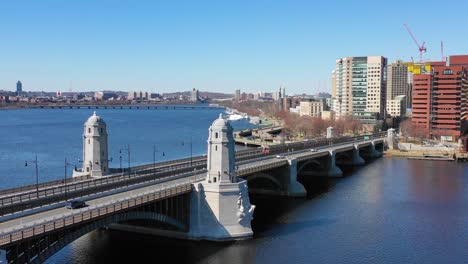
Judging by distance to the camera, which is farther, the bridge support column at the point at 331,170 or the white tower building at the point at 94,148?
the bridge support column at the point at 331,170

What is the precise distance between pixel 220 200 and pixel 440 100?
119 metres

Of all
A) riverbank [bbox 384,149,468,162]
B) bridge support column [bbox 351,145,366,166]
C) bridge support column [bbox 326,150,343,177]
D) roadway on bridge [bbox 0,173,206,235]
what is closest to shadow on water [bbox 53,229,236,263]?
roadway on bridge [bbox 0,173,206,235]

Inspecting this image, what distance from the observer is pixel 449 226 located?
57.4 m

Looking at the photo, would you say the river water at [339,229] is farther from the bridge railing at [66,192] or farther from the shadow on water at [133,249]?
the bridge railing at [66,192]

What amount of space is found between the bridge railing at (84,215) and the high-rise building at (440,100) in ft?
389

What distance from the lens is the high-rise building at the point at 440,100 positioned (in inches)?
5837

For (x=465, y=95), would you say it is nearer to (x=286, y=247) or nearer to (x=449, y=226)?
(x=449, y=226)

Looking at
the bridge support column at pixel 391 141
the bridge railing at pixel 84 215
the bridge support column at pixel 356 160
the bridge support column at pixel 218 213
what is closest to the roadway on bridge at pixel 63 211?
the bridge railing at pixel 84 215

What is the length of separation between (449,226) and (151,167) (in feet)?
115

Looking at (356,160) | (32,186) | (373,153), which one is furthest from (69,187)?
(373,153)

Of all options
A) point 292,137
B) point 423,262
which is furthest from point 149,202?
point 292,137

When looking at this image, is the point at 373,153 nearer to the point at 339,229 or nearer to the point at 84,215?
the point at 339,229

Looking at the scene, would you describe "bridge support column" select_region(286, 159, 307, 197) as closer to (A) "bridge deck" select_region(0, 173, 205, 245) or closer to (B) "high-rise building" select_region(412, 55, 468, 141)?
(A) "bridge deck" select_region(0, 173, 205, 245)

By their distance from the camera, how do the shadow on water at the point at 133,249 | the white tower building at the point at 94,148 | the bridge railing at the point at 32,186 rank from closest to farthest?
the shadow on water at the point at 133,249
the bridge railing at the point at 32,186
the white tower building at the point at 94,148
